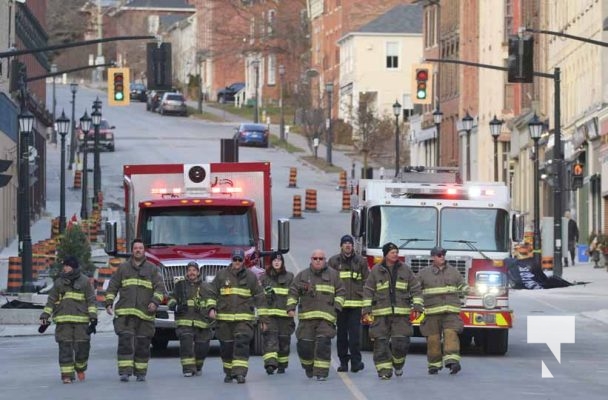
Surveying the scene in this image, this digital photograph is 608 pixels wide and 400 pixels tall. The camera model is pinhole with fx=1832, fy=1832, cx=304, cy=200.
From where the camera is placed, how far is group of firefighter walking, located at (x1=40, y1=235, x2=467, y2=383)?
2242 cm

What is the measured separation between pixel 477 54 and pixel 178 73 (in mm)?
76741

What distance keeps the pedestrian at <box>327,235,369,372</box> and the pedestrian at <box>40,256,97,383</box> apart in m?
3.16

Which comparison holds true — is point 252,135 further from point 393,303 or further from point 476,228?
point 393,303

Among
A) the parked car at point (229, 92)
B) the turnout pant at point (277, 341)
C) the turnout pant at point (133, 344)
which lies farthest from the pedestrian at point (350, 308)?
the parked car at point (229, 92)

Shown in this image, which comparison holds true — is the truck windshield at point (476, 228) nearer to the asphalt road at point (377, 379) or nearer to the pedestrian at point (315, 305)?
the asphalt road at point (377, 379)

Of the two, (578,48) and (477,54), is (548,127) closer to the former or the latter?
(578,48)

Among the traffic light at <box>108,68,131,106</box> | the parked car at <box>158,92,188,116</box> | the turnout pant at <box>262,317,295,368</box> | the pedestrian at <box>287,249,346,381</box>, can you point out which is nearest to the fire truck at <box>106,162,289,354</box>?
the turnout pant at <box>262,317,295,368</box>

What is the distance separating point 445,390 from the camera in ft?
68.1

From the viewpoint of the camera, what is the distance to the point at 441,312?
23.3 m

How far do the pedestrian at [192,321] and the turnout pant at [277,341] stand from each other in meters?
0.80

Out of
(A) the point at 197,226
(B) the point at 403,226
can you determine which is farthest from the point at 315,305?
(A) the point at 197,226

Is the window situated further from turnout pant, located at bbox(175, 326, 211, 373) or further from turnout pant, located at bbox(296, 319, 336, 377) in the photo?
turnout pant, located at bbox(296, 319, 336, 377)

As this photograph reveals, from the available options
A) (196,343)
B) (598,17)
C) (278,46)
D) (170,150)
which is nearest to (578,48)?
(598,17)
